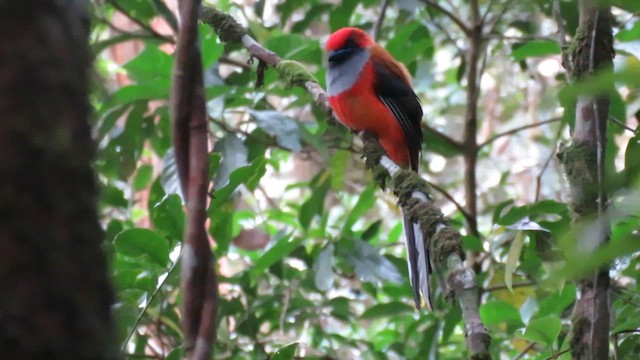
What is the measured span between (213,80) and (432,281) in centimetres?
118

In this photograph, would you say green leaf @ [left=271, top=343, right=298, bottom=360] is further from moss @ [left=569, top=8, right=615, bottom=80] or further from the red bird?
the red bird

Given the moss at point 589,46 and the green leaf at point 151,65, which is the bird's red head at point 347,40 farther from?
the moss at point 589,46

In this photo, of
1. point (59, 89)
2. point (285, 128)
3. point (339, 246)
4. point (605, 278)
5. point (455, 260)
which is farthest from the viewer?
point (339, 246)

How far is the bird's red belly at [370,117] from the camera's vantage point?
11.7 ft

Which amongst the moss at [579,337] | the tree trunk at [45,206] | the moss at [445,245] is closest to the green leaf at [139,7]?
the moss at [445,245]

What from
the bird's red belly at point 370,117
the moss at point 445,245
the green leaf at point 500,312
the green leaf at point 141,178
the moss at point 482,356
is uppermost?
the bird's red belly at point 370,117

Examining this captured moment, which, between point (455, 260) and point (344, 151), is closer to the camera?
point (455, 260)

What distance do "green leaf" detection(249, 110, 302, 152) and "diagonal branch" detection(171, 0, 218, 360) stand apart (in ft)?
6.56

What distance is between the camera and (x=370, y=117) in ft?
11.9

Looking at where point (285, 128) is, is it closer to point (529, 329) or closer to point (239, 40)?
point (239, 40)

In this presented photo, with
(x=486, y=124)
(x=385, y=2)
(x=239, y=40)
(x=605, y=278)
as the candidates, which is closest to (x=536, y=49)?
(x=385, y=2)

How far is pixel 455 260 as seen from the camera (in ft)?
4.71

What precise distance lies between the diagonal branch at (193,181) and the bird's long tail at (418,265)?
6.47ft

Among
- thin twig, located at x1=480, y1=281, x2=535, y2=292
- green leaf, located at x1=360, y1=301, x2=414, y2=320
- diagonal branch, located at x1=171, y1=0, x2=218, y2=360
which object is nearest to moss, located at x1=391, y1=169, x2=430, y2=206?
diagonal branch, located at x1=171, y1=0, x2=218, y2=360
